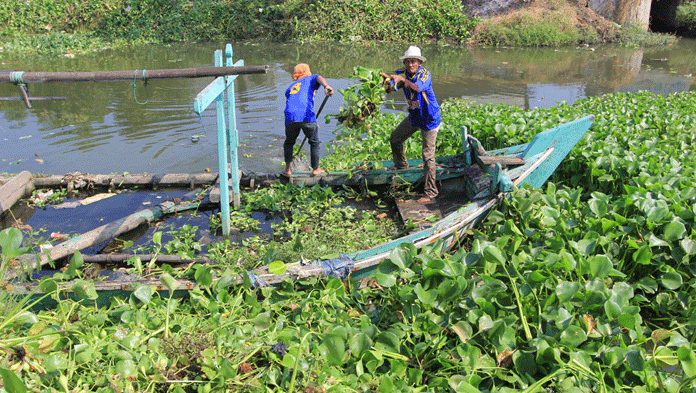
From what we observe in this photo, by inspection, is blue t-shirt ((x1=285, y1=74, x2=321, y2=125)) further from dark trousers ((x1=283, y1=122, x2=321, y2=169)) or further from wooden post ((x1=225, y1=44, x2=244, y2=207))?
Result: wooden post ((x1=225, y1=44, x2=244, y2=207))

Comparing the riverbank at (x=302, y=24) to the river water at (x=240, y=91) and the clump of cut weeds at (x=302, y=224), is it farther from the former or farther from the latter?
the clump of cut weeds at (x=302, y=224)

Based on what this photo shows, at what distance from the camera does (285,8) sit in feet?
66.9

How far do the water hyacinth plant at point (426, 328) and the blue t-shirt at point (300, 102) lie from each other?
2.71 metres

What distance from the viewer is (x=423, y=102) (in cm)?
565

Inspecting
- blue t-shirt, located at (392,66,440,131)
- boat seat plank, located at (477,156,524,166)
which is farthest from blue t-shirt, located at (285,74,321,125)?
boat seat plank, located at (477,156,524,166)

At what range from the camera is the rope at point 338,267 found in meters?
3.77

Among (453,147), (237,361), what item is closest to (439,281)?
(237,361)

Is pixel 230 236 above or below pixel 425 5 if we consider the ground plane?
below

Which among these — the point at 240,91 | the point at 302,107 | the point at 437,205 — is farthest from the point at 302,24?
the point at 437,205

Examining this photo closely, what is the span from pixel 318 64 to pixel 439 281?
45.1 ft

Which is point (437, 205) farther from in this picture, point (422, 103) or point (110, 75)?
point (110, 75)

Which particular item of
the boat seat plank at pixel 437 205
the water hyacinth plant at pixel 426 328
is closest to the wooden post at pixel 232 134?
the boat seat plank at pixel 437 205

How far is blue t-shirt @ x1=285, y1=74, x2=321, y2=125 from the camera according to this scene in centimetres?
591

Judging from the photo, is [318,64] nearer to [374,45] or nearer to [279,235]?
[374,45]
